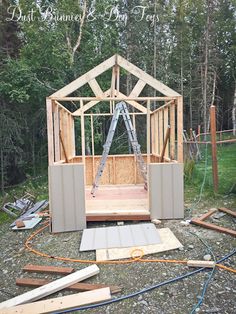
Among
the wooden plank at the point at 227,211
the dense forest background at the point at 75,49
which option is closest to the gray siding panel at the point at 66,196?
the wooden plank at the point at 227,211

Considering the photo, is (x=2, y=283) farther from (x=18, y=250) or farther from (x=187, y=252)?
(x=187, y=252)

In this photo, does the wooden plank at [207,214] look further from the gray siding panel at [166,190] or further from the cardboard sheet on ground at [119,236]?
the cardboard sheet on ground at [119,236]

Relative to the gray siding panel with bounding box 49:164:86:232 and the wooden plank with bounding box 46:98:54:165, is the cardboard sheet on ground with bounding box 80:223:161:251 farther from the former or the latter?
the wooden plank with bounding box 46:98:54:165

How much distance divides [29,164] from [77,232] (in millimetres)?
9697

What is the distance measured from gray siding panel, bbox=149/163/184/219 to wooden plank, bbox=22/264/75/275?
2.03 meters

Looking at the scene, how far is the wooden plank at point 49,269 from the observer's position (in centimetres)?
305

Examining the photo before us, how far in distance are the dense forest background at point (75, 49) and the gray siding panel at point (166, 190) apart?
247 inches

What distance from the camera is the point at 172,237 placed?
3893 millimetres

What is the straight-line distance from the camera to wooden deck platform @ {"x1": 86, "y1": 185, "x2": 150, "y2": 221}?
4.71 metres

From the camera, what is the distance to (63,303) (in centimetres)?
247

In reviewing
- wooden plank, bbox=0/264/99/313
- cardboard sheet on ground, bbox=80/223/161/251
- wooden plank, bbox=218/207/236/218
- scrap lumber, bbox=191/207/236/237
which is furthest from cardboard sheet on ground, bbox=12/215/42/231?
wooden plank, bbox=218/207/236/218

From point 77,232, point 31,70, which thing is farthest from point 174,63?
point 77,232

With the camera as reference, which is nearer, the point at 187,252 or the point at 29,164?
the point at 187,252

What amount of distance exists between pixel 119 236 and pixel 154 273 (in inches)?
44.4
